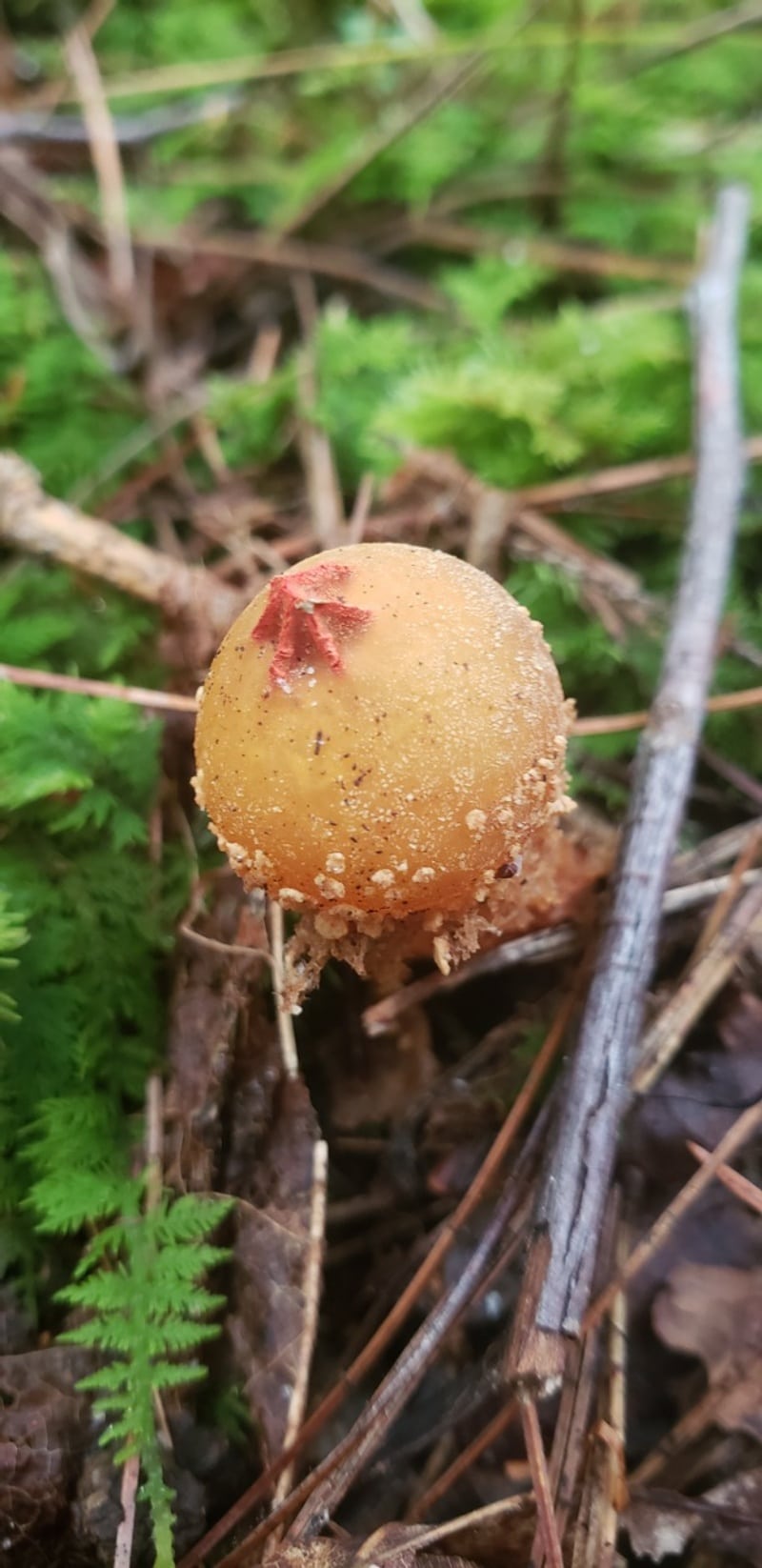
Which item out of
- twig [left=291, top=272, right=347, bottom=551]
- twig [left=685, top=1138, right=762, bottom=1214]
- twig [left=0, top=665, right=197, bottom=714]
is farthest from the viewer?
twig [left=291, top=272, right=347, bottom=551]

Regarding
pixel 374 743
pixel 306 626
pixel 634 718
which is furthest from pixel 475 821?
pixel 634 718

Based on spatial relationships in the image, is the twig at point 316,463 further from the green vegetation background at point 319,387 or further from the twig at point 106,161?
the twig at point 106,161

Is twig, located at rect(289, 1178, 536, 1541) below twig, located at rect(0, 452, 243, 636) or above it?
below

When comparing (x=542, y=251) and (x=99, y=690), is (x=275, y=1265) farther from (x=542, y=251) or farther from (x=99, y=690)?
(x=542, y=251)

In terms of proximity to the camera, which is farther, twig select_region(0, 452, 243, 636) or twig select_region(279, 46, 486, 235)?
twig select_region(279, 46, 486, 235)

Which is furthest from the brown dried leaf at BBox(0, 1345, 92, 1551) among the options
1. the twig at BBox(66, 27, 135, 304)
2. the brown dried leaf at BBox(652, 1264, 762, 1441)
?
the twig at BBox(66, 27, 135, 304)

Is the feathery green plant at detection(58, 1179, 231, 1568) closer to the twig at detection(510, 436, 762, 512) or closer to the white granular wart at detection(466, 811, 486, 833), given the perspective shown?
the white granular wart at detection(466, 811, 486, 833)

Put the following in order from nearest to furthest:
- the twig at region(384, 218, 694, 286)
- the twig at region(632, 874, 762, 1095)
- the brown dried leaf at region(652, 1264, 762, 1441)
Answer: the brown dried leaf at region(652, 1264, 762, 1441) → the twig at region(632, 874, 762, 1095) → the twig at region(384, 218, 694, 286)
